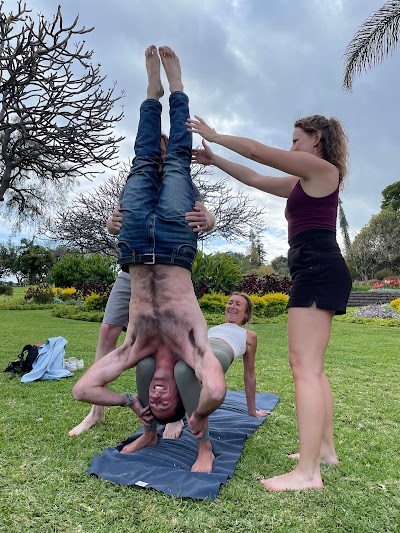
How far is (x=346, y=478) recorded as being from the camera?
254 cm

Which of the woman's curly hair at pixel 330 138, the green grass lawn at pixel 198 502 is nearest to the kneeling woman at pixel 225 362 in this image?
the green grass lawn at pixel 198 502

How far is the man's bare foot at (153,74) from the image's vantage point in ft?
8.80

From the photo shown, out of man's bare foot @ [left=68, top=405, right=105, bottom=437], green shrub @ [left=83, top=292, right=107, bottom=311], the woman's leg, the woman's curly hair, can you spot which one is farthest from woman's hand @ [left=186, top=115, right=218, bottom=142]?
green shrub @ [left=83, top=292, right=107, bottom=311]

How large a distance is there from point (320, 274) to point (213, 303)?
448 inches

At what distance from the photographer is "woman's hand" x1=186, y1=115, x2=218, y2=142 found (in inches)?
99.4

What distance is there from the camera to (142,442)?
9.66 feet

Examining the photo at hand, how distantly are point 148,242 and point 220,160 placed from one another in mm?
1072

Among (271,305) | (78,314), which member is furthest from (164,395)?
(78,314)

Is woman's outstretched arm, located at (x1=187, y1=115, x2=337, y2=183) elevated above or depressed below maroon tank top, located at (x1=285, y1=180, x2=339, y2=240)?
above

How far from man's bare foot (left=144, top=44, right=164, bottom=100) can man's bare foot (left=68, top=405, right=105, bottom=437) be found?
2459 mm

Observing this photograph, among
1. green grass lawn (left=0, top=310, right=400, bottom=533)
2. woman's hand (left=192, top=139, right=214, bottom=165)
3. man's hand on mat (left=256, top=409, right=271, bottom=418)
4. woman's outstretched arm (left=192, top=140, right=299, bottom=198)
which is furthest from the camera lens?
man's hand on mat (left=256, top=409, right=271, bottom=418)

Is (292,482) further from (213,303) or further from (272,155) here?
(213,303)

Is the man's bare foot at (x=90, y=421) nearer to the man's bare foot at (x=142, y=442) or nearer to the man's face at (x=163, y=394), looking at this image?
the man's bare foot at (x=142, y=442)

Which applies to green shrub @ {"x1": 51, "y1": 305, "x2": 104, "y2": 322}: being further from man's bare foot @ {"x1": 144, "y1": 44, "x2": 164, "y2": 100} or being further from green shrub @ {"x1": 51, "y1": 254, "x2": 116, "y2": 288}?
man's bare foot @ {"x1": 144, "y1": 44, "x2": 164, "y2": 100}
